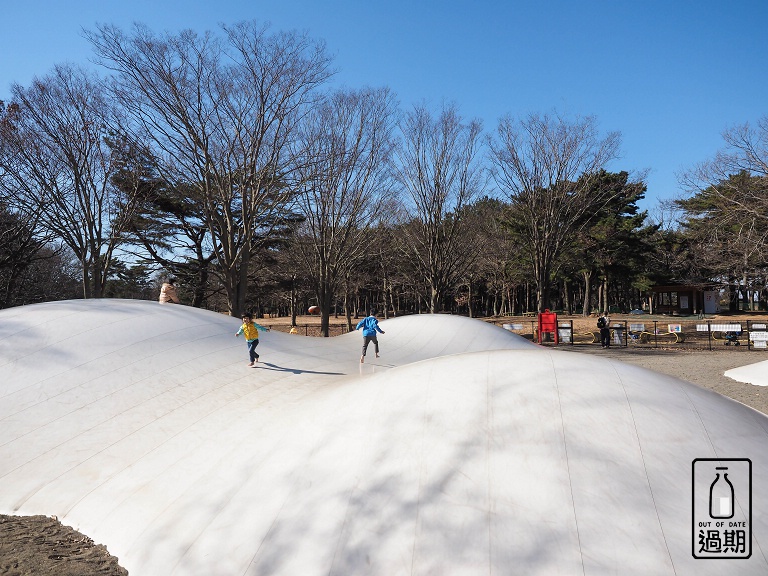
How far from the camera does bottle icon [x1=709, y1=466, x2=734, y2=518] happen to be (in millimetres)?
3217

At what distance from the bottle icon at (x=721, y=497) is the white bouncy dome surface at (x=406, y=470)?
5.8 inches

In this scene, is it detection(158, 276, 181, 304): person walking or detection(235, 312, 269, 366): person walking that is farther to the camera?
detection(158, 276, 181, 304): person walking

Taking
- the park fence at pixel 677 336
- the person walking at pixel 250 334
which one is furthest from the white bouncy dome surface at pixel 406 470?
the park fence at pixel 677 336

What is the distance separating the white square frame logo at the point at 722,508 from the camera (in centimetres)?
304

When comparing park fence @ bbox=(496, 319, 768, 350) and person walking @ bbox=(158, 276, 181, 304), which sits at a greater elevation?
person walking @ bbox=(158, 276, 181, 304)

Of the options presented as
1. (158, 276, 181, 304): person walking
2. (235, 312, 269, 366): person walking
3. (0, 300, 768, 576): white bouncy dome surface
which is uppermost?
(158, 276, 181, 304): person walking

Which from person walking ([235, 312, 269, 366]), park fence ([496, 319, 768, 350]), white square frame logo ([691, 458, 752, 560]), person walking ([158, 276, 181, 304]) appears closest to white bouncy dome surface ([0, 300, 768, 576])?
white square frame logo ([691, 458, 752, 560])

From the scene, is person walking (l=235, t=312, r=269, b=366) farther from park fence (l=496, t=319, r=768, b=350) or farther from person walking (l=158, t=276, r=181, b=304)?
park fence (l=496, t=319, r=768, b=350)

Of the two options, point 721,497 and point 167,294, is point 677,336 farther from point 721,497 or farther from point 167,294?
point 721,497

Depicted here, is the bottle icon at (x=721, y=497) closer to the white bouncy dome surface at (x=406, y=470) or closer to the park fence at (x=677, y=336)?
the white bouncy dome surface at (x=406, y=470)

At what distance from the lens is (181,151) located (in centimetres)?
1430

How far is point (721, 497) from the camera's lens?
3.30 metres

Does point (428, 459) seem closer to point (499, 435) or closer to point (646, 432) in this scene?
point (499, 435)

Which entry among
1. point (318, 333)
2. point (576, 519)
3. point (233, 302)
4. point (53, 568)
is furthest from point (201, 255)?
point (576, 519)
